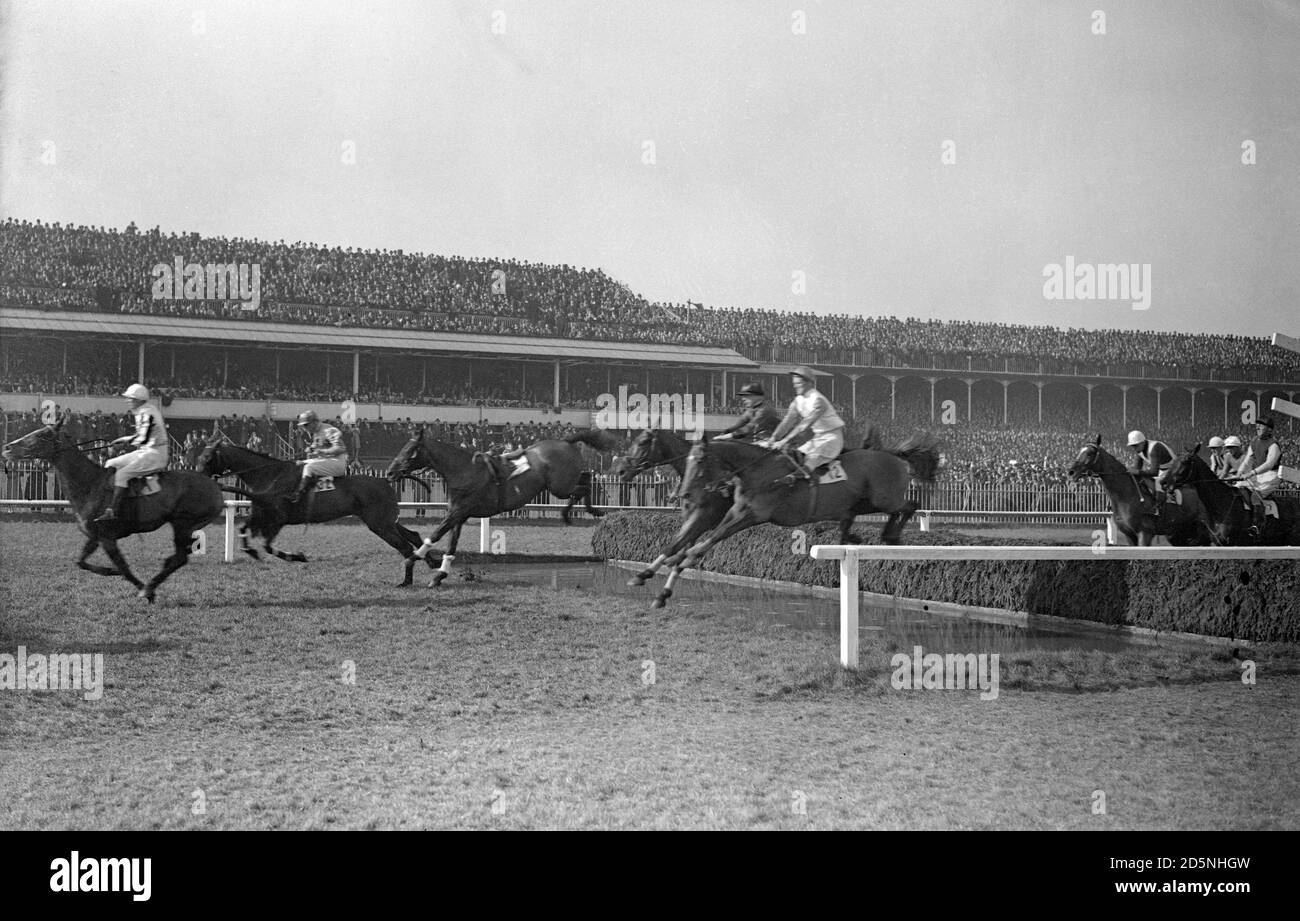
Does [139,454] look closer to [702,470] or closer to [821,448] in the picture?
[702,470]

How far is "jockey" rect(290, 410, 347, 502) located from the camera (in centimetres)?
693

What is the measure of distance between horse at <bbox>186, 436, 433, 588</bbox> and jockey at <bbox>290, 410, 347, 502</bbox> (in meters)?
0.09

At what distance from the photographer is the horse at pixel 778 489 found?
19.8ft

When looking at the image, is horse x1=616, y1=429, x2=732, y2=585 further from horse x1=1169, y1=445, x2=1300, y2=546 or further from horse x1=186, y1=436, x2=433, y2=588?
horse x1=1169, y1=445, x2=1300, y2=546

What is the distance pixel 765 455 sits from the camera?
20.0 feet

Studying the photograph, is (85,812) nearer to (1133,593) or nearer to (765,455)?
(765,455)

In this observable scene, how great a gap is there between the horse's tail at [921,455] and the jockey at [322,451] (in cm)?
342

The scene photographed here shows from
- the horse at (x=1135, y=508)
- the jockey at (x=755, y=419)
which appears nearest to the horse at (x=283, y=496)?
the jockey at (x=755, y=419)

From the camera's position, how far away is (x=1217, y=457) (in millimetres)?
9453

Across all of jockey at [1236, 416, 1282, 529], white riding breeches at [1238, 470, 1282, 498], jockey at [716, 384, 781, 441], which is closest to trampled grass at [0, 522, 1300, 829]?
jockey at [716, 384, 781, 441]

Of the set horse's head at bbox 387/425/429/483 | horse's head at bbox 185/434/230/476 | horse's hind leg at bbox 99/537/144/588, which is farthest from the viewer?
horse's head at bbox 387/425/429/483

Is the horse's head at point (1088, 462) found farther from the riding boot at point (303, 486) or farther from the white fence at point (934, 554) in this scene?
the riding boot at point (303, 486)

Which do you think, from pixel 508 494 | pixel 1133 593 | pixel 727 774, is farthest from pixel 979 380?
pixel 727 774
